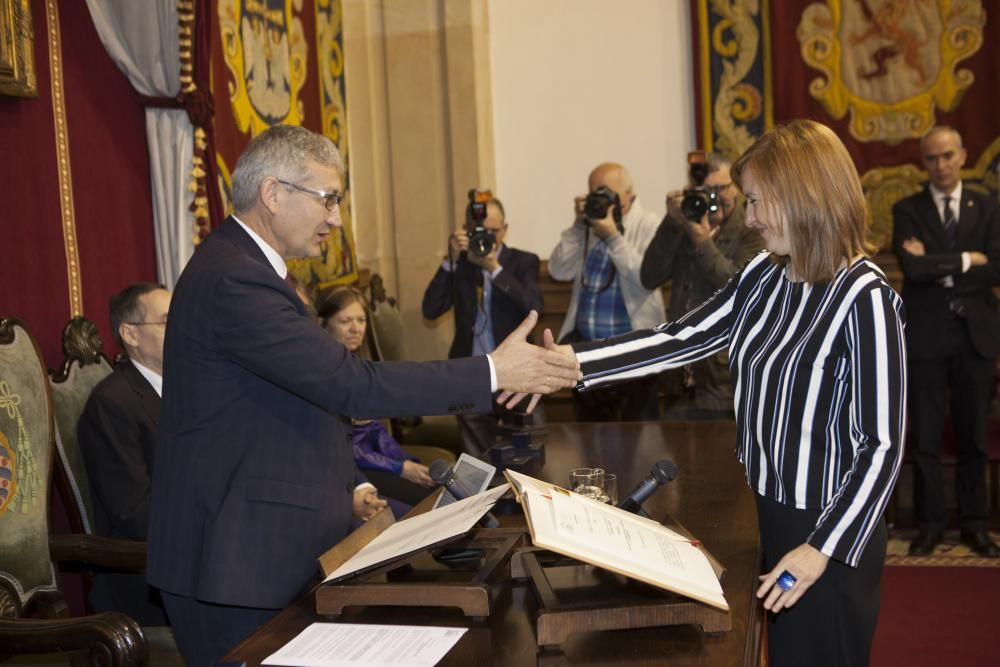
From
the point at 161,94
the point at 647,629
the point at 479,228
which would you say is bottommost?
the point at 647,629

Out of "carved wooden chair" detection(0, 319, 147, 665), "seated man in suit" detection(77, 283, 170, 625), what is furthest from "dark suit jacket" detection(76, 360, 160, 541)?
"carved wooden chair" detection(0, 319, 147, 665)

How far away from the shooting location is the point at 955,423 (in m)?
4.77

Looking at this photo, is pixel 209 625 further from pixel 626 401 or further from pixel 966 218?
pixel 966 218

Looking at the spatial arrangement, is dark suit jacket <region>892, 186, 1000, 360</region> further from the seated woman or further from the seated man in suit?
the seated man in suit

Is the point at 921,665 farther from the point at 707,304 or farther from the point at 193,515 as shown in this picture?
the point at 193,515

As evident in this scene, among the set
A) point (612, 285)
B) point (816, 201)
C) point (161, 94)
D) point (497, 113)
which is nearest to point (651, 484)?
point (816, 201)

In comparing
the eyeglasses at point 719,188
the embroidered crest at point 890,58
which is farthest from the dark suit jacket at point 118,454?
the embroidered crest at point 890,58

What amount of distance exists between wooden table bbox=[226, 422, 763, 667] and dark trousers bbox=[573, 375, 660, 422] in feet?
5.88

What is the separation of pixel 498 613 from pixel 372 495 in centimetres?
105

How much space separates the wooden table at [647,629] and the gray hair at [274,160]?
0.80 m

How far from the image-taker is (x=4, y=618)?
7.37 feet

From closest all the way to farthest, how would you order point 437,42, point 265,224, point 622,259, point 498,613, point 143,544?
point 498,613, point 265,224, point 143,544, point 622,259, point 437,42

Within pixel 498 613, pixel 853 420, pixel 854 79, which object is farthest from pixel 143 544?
pixel 854 79

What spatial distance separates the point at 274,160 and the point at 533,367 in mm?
662
